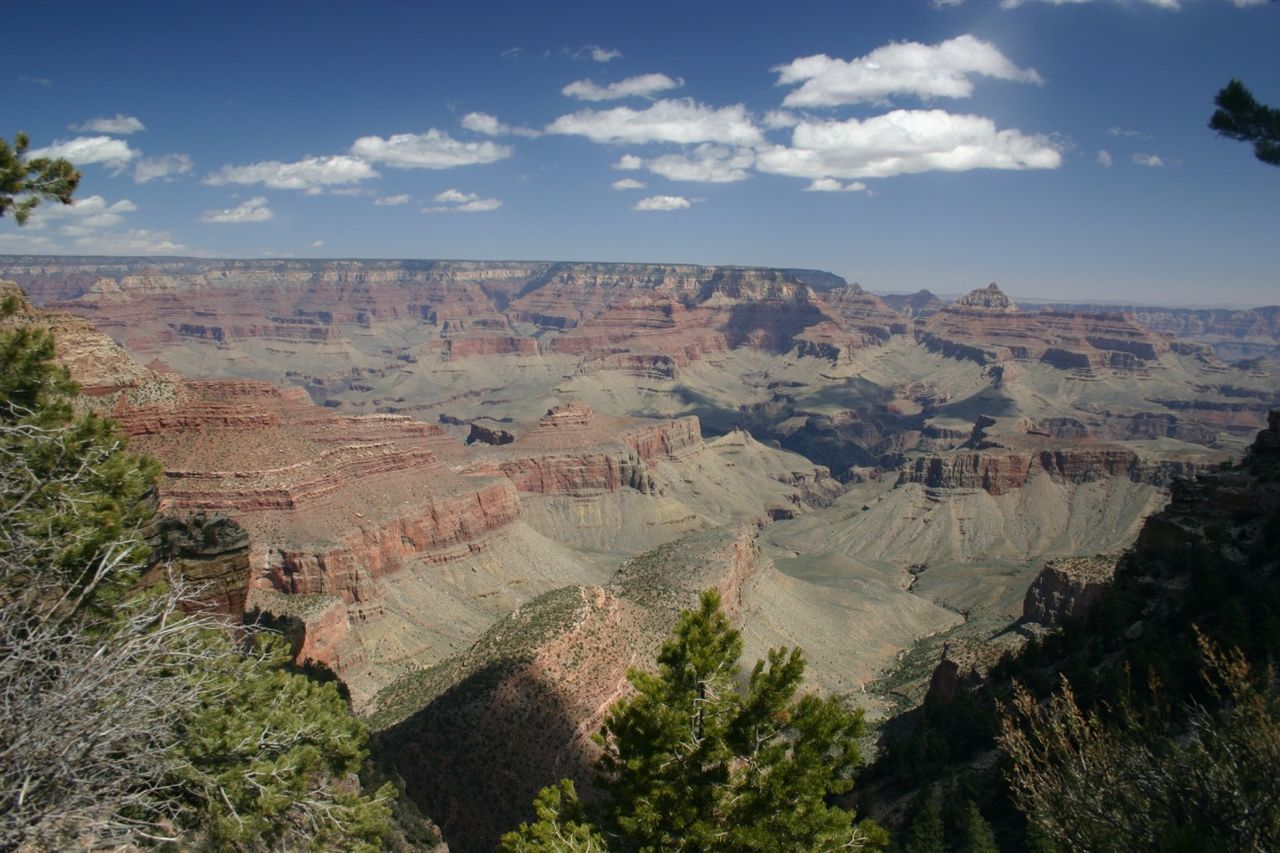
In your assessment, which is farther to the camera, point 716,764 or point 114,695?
point 716,764

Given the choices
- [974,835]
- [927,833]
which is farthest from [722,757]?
[927,833]

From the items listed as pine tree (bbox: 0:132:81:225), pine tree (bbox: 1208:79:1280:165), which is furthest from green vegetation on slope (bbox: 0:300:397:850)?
pine tree (bbox: 1208:79:1280:165)

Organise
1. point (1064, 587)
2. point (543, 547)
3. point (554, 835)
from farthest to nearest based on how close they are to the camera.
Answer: point (543, 547), point (1064, 587), point (554, 835)

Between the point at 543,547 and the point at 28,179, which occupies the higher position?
the point at 28,179

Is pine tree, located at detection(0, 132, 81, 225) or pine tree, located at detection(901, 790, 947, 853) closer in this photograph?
pine tree, located at detection(0, 132, 81, 225)

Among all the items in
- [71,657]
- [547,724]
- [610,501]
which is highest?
[71,657]

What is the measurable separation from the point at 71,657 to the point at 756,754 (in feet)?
43.0

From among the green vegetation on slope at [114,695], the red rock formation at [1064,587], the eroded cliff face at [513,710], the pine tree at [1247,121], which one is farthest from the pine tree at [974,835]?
the red rock formation at [1064,587]

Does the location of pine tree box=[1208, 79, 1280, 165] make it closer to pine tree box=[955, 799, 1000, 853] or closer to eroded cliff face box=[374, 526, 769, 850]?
pine tree box=[955, 799, 1000, 853]

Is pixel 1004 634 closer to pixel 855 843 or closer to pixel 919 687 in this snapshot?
pixel 919 687

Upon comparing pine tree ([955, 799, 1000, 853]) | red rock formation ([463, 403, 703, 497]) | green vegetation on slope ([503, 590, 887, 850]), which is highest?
green vegetation on slope ([503, 590, 887, 850])

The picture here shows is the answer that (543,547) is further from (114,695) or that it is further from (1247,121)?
(114,695)

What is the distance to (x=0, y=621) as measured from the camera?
38.8 feet

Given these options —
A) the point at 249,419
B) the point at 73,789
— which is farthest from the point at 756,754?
the point at 249,419
